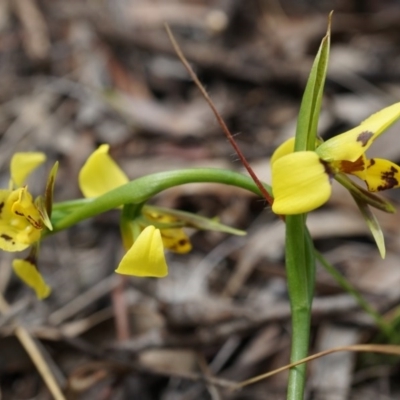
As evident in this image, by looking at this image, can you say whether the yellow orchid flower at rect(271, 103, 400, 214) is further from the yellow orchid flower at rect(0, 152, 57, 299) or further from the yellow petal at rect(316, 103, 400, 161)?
the yellow orchid flower at rect(0, 152, 57, 299)

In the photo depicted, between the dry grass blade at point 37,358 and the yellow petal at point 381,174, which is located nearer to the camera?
the yellow petal at point 381,174

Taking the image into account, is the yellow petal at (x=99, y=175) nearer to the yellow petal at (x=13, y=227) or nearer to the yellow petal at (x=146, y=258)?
the yellow petal at (x=13, y=227)

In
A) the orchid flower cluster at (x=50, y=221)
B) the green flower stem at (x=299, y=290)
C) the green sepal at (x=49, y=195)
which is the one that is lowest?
the green flower stem at (x=299, y=290)

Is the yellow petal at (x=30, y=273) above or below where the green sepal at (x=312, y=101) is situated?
below

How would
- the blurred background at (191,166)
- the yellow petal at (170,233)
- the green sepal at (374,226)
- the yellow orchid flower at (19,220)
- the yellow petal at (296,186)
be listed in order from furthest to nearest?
the blurred background at (191,166), the yellow petal at (170,233), the yellow orchid flower at (19,220), the green sepal at (374,226), the yellow petal at (296,186)

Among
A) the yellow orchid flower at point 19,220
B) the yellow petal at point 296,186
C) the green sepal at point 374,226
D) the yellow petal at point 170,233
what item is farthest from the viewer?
the yellow petal at point 170,233

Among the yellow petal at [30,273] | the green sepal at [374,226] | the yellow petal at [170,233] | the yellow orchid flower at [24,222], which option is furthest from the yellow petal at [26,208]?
the green sepal at [374,226]

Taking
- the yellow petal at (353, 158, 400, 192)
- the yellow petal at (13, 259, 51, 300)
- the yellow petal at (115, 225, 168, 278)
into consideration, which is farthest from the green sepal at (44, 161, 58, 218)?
the yellow petal at (353, 158, 400, 192)
